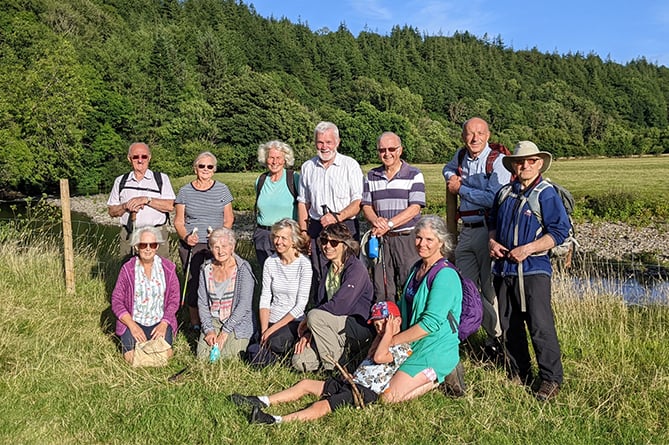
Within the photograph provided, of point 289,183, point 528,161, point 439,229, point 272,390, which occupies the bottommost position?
point 272,390

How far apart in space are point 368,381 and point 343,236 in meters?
1.39

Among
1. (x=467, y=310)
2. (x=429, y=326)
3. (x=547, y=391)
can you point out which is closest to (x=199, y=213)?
(x=429, y=326)

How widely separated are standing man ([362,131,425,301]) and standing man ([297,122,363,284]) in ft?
0.69

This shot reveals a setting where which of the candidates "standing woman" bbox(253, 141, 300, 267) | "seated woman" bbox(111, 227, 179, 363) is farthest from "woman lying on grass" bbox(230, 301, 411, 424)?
"standing woman" bbox(253, 141, 300, 267)

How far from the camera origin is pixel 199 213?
6.39m

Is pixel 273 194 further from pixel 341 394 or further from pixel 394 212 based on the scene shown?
pixel 341 394

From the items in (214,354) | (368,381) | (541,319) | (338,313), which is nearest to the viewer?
(368,381)

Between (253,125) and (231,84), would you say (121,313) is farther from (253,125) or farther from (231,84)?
(231,84)

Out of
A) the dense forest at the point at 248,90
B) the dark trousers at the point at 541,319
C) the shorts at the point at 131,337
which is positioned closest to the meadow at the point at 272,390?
the shorts at the point at 131,337

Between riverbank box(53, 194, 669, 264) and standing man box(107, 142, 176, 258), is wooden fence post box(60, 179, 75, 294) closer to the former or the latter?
standing man box(107, 142, 176, 258)

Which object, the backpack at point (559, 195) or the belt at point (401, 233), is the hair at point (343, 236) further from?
the backpack at point (559, 195)

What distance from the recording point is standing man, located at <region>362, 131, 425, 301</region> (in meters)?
5.74

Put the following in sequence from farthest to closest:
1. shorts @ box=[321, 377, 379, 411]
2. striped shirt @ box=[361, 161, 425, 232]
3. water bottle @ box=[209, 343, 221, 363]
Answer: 1. striped shirt @ box=[361, 161, 425, 232]
2. water bottle @ box=[209, 343, 221, 363]
3. shorts @ box=[321, 377, 379, 411]

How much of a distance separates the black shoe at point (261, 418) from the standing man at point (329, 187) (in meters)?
2.00
